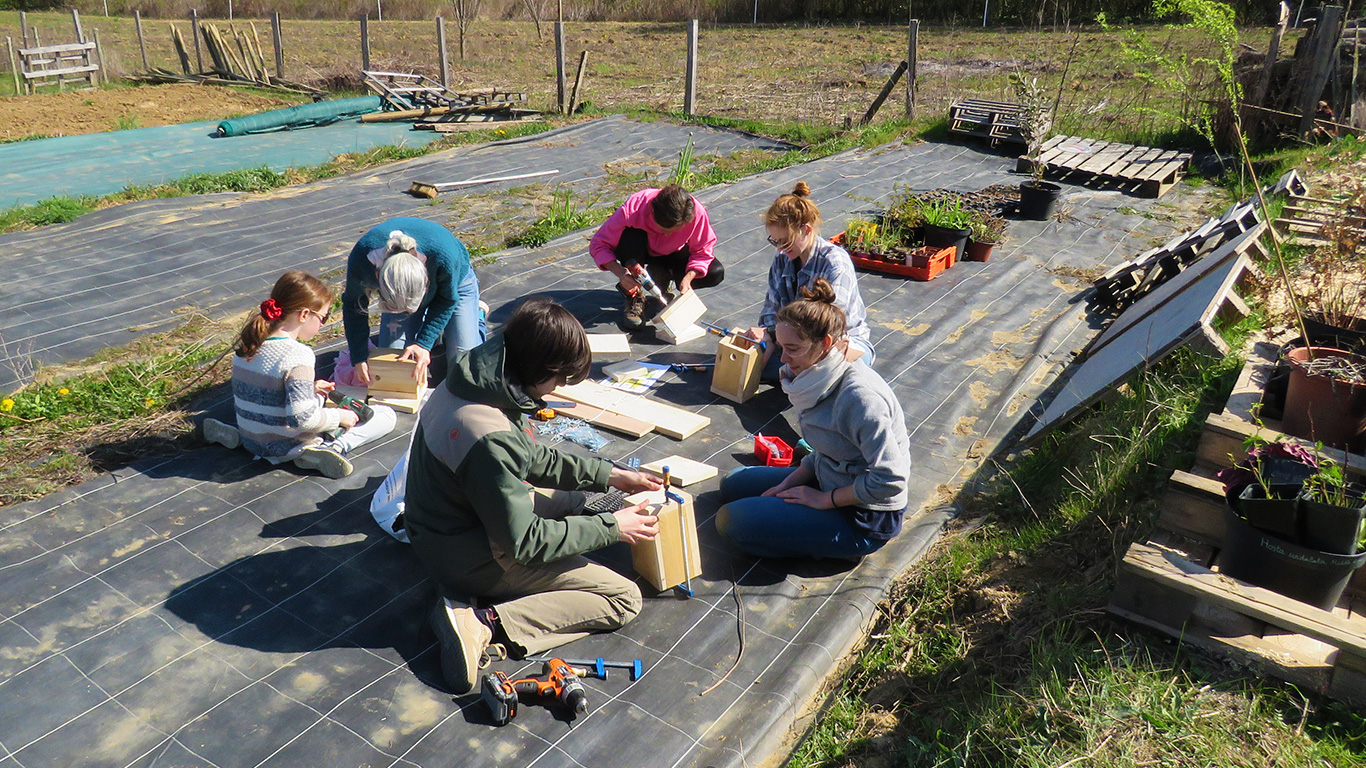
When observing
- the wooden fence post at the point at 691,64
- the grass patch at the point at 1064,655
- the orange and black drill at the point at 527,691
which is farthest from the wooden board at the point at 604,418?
the wooden fence post at the point at 691,64

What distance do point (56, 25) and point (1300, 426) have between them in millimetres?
31754

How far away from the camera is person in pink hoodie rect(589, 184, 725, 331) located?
5781mm

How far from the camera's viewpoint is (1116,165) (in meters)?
9.81

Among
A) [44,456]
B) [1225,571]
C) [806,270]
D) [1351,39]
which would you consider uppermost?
[1351,39]

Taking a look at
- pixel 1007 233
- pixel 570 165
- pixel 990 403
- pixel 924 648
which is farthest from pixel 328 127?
pixel 924 648

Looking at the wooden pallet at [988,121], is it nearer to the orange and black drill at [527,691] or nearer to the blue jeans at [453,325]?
the blue jeans at [453,325]

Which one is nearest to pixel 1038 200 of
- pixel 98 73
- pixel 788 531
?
pixel 788 531

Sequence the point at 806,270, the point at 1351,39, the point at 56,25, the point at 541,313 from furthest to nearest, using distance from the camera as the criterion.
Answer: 1. the point at 56,25
2. the point at 1351,39
3. the point at 806,270
4. the point at 541,313

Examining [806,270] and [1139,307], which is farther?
[1139,307]

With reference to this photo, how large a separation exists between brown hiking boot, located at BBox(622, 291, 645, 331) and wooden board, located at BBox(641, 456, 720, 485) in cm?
176

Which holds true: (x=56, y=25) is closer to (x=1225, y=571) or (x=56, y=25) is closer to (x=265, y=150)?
(x=265, y=150)

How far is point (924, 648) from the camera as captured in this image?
324 cm

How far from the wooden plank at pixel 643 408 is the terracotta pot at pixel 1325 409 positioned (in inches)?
101

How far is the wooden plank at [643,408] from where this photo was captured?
4.51 metres
